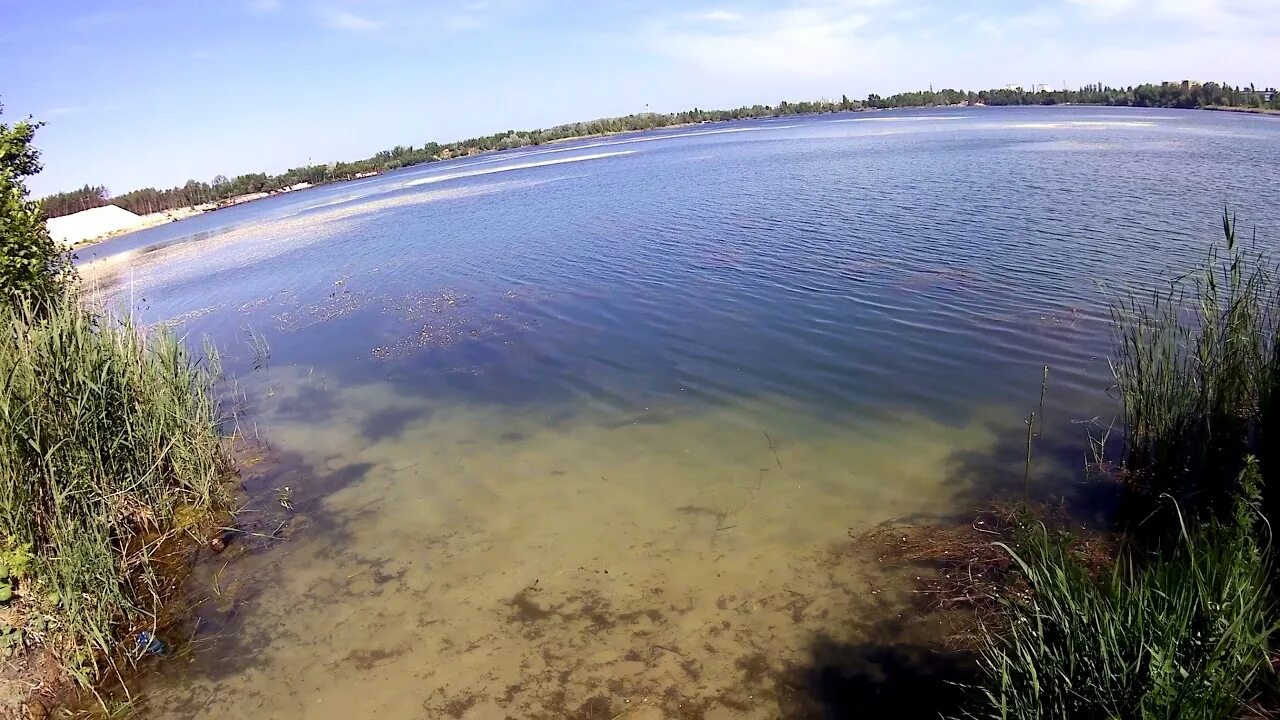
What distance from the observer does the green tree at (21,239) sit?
297 inches

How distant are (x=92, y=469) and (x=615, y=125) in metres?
127

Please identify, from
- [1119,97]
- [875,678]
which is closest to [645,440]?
[875,678]

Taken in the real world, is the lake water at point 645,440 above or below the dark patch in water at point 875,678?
above

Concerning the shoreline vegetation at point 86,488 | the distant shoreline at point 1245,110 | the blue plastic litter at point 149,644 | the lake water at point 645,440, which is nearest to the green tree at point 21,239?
the shoreline vegetation at point 86,488

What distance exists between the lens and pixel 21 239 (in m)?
7.82

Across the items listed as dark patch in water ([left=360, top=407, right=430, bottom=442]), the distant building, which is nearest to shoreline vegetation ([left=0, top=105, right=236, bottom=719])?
dark patch in water ([left=360, top=407, right=430, bottom=442])

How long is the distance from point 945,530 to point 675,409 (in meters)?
3.58

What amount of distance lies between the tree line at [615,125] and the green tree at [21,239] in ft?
1.92

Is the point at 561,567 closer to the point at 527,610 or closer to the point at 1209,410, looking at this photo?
the point at 527,610

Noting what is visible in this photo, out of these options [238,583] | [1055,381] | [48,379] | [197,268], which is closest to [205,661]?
[238,583]

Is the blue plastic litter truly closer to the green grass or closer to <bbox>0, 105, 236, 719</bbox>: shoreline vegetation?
<bbox>0, 105, 236, 719</bbox>: shoreline vegetation

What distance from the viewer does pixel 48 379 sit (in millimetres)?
5414

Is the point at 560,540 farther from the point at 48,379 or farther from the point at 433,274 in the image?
the point at 433,274

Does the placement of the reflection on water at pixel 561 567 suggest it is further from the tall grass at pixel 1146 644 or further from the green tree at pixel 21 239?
the green tree at pixel 21 239
